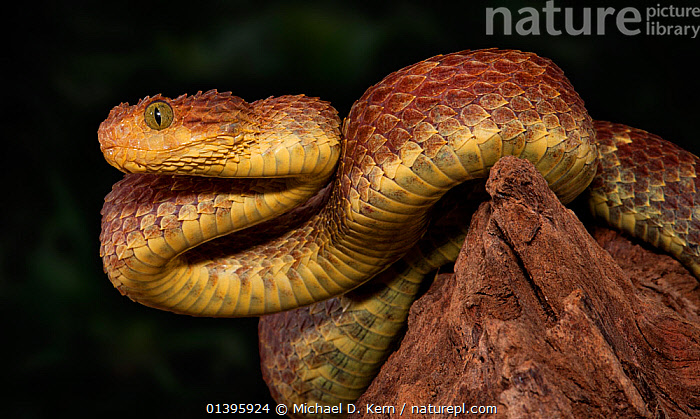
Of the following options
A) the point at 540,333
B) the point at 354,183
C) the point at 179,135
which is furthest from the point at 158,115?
the point at 540,333

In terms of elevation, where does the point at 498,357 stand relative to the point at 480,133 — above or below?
below

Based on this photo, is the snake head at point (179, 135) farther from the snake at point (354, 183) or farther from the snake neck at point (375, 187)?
the snake neck at point (375, 187)

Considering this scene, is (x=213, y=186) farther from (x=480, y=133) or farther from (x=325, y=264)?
(x=480, y=133)

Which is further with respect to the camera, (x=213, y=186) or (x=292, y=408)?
(x=292, y=408)

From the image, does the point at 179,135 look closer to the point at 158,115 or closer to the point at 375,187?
the point at 158,115

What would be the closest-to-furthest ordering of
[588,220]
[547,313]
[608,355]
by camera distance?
[608,355] → [547,313] → [588,220]

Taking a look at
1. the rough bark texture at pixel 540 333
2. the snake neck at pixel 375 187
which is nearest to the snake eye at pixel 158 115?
the snake neck at pixel 375 187

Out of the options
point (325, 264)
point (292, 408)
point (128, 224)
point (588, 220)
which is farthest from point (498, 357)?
point (292, 408)

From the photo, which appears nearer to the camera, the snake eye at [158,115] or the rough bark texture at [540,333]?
the rough bark texture at [540,333]
